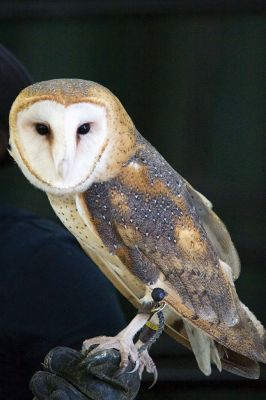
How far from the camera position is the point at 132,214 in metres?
1.34

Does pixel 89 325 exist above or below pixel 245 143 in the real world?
below

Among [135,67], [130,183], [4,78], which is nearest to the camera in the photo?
[130,183]

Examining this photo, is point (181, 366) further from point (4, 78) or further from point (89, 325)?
point (4, 78)

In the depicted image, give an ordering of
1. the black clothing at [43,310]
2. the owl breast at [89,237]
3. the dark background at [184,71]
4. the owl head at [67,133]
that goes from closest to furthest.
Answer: the owl head at [67,133], the owl breast at [89,237], the black clothing at [43,310], the dark background at [184,71]

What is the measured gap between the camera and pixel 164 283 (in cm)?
136

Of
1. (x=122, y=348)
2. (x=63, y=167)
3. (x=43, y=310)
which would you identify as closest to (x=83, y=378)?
(x=122, y=348)

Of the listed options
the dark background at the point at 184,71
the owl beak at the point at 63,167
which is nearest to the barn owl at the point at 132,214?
the owl beak at the point at 63,167

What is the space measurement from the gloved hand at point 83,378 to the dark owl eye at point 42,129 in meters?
0.30

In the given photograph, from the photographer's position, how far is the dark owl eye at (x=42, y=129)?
1235mm

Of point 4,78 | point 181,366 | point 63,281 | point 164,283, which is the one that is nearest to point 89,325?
point 63,281

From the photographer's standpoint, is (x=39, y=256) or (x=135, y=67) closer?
(x=39, y=256)

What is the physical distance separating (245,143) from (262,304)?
1.40 feet

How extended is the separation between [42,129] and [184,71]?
1.45 meters

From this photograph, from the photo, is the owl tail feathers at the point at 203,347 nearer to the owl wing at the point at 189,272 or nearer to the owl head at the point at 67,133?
the owl wing at the point at 189,272
